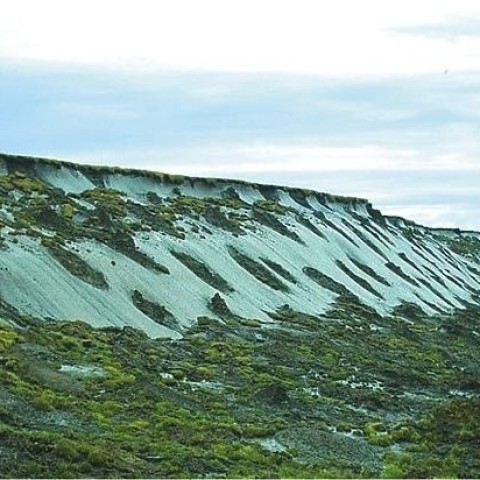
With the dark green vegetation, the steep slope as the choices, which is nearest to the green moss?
the steep slope

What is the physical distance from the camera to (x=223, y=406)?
38.0 m

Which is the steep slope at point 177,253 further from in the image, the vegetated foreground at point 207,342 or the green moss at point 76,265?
the vegetated foreground at point 207,342

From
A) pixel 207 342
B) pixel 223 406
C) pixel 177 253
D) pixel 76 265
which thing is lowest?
pixel 223 406

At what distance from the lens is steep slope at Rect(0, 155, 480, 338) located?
176 ft

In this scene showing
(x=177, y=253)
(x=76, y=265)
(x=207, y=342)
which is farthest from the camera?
(x=177, y=253)

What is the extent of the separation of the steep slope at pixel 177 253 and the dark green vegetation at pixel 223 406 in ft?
9.22

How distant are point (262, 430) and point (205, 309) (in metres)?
27.2

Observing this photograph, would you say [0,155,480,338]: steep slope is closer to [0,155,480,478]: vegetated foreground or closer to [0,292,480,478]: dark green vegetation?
[0,155,480,478]: vegetated foreground

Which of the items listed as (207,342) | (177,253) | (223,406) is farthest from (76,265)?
(223,406)

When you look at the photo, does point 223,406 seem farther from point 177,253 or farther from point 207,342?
point 177,253

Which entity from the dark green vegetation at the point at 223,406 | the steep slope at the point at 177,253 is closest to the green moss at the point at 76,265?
the steep slope at the point at 177,253

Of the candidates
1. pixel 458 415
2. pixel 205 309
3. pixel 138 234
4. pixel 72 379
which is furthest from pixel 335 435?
pixel 138 234

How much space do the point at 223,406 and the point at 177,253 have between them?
32132 mm

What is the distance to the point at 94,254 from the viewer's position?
59531mm
